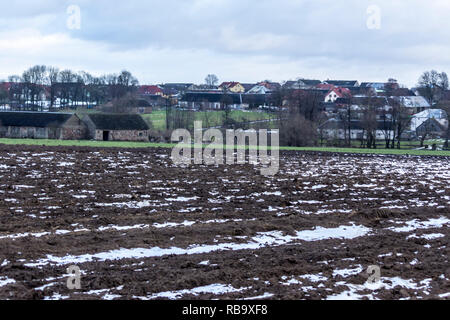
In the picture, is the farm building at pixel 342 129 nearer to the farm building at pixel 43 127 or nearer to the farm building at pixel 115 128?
the farm building at pixel 115 128

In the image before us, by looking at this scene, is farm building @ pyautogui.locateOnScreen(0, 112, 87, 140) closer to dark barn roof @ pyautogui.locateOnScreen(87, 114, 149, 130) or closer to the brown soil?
dark barn roof @ pyautogui.locateOnScreen(87, 114, 149, 130)

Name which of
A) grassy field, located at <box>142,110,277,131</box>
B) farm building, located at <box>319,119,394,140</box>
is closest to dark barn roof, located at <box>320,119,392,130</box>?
farm building, located at <box>319,119,394,140</box>

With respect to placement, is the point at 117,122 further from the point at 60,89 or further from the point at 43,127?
the point at 60,89

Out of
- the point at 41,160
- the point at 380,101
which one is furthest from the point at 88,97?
the point at 41,160

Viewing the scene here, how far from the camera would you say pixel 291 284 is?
36.9 feet

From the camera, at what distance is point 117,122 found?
8262 cm

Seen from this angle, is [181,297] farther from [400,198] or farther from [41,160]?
[41,160]

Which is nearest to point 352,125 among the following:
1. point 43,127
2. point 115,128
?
point 115,128

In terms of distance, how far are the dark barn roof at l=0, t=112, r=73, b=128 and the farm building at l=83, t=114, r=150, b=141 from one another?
134 inches

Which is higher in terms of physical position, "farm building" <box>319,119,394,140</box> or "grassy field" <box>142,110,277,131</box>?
"grassy field" <box>142,110,277,131</box>

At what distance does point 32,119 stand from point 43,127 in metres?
2.60

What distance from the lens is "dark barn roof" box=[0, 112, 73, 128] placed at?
81.6 metres

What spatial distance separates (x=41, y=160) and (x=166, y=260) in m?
26.6

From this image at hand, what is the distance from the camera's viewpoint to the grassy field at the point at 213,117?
96.3 metres
